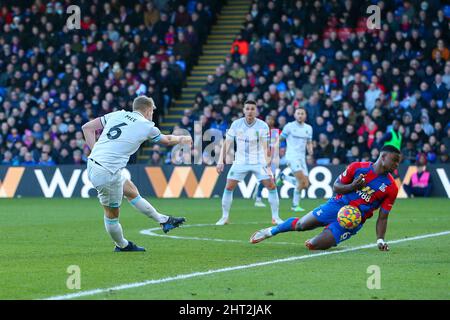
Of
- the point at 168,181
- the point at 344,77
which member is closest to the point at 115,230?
the point at 168,181

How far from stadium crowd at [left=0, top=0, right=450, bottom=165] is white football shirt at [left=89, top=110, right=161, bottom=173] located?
14.1 meters

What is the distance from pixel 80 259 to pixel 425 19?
20.3 meters

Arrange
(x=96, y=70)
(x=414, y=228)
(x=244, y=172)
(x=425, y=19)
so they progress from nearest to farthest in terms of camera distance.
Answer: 1. (x=414, y=228)
2. (x=244, y=172)
3. (x=425, y=19)
4. (x=96, y=70)

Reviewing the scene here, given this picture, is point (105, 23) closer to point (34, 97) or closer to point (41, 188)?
point (34, 97)

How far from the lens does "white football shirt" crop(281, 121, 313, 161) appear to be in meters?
22.7

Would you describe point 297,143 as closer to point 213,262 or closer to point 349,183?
point 349,183

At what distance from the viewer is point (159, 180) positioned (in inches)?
1127

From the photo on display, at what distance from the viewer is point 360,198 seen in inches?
477

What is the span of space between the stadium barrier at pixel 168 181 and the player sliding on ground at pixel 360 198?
1485 centimetres

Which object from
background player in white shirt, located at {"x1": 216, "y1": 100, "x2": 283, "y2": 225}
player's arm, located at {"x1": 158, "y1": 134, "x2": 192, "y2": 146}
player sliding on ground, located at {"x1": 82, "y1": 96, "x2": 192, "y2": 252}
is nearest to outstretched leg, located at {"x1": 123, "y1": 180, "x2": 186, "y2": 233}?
player sliding on ground, located at {"x1": 82, "y1": 96, "x2": 192, "y2": 252}

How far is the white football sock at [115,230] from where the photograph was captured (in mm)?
12053

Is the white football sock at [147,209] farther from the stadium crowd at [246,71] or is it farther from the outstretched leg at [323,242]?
the stadium crowd at [246,71]

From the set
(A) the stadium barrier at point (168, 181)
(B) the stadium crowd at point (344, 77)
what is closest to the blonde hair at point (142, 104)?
(B) the stadium crowd at point (344, 77)
